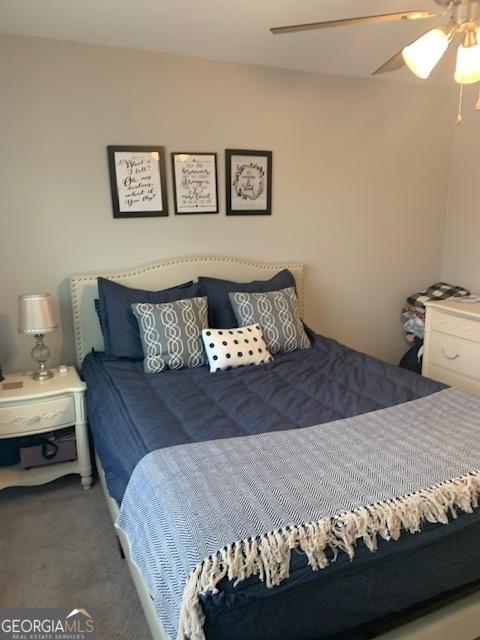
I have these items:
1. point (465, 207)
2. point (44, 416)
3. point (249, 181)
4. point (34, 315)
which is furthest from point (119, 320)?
point (465, 207)

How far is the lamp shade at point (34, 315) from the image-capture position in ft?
7.64

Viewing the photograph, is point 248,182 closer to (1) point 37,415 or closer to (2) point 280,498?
(1) point 37,415

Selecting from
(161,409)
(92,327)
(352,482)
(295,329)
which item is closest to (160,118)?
(92,327)

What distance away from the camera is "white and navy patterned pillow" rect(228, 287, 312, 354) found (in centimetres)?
263

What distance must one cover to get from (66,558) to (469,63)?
248cm

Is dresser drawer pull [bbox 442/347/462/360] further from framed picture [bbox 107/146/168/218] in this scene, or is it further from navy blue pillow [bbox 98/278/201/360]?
framed picture [bbox 107/146/168/218]

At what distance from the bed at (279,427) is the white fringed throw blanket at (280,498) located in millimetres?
48

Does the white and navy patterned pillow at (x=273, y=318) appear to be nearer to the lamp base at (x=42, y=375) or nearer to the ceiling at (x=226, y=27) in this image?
the lamp base at (x=42, y=375)

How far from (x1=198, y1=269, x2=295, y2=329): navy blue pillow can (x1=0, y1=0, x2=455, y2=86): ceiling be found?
4.32ft

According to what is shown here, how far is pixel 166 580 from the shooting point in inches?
45.3

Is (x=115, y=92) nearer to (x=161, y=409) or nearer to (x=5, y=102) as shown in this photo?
(x=5, y=102)

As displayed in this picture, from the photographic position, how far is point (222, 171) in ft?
9.67

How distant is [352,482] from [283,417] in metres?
0.51

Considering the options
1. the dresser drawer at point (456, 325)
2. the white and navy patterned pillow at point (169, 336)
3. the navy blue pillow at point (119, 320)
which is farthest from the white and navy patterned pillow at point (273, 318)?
the dresser drawer at point (456, 325)
